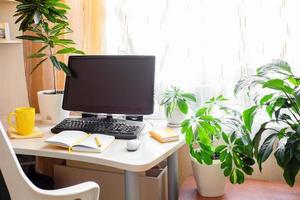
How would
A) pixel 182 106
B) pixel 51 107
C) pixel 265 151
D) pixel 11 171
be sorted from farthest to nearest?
pixel 51 107, pixel 182 106, pixel 265 151, pixel 11 171

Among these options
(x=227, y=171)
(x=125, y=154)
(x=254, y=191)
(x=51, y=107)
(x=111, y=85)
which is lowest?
(x=254, y=191)

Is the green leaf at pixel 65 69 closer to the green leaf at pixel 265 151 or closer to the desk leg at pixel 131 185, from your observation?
the desk leg at pixel 131 185

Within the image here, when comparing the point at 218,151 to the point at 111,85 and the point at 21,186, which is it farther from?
the point at 21,186

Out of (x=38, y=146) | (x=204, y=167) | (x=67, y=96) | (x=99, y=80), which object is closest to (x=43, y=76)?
(x=67, y=96)

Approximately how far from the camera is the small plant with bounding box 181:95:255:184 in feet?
4.65

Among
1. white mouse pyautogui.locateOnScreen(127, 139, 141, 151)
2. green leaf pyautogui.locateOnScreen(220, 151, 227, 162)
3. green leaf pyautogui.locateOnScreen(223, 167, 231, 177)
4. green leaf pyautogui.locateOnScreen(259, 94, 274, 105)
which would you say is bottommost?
green leaf pyautogui.locateOnScreen(223, 167, 231, 177)

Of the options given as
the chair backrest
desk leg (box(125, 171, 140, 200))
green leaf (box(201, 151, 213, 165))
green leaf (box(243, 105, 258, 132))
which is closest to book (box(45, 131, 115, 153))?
desk leg (box(125, 171, 140, 200))

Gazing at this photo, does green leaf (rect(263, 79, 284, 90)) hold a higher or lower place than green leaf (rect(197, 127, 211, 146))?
higher

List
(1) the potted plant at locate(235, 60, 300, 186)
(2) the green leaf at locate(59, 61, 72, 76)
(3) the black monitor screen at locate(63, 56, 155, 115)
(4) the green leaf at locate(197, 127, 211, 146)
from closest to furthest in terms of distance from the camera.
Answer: (1) the potted plant at locate(235, 60, 300, 186), (4) the green leaf at locate(197, 127, 211, 146), (3) the black monitor screen at locate(63, 56, 155, 115), (2) the green leaf at locate(59, 61, 72, 76)

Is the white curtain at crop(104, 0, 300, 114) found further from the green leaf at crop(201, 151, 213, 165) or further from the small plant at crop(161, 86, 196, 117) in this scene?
the green leaf at crop(201, 151, 213, 165)

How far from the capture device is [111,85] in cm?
170

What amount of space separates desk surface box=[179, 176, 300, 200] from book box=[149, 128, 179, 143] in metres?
0.29

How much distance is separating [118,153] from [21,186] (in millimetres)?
399

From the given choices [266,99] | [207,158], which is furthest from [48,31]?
[266,99]
